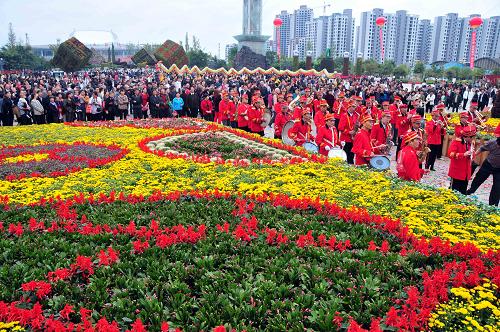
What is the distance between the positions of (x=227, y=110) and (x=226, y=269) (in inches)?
506

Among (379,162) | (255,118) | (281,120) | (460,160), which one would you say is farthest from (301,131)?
(460,160)

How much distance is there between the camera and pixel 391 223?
5.70 meters

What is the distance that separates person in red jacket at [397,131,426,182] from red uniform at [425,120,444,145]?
4687 mm

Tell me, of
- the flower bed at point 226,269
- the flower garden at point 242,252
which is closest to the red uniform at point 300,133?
the flower garden at point 242,252

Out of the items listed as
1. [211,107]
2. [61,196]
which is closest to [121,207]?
Answer: [61,196]

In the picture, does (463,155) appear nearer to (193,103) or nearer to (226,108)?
(226,108)

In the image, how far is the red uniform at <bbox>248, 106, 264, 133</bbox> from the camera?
14688 mm

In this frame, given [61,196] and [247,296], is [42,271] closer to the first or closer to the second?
[247,296]

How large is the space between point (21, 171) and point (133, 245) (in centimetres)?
525

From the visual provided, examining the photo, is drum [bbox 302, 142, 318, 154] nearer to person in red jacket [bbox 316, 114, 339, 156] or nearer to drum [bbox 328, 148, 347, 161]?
person in red jacket [bbox 316, 114, 339, 156]

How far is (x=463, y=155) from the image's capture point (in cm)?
892

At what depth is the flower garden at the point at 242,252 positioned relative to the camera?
12.4ft

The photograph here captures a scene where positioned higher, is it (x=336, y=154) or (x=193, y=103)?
(x=193, y=103)

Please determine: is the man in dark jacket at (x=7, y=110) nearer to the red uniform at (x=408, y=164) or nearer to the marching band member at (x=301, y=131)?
the marching band member at (x=301, y=131)
